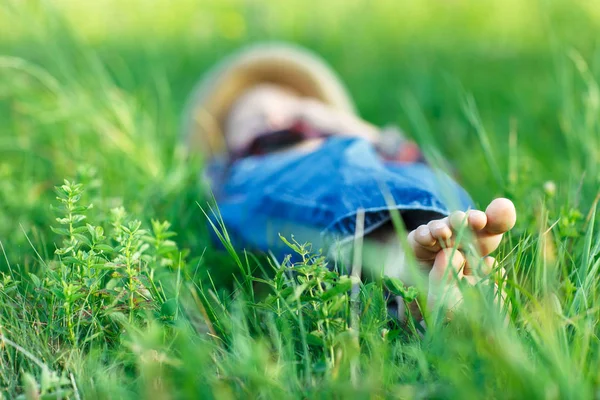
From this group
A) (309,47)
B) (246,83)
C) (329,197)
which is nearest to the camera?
(329,197)

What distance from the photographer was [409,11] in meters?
3.89

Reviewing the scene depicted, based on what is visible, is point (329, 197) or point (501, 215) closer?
point (501, 215)

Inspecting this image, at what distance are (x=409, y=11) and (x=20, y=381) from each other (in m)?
3.37

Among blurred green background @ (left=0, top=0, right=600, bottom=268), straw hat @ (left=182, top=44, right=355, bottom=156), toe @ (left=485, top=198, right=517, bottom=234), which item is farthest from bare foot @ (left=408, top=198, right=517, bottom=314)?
straw hat @ (left=182, top=44, right=355, bottom=156)

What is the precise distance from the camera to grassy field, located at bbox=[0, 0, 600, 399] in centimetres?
99

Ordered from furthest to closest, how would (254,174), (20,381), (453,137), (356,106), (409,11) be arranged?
(409,11), (356,106), (453,137), (254,174), (20,381)

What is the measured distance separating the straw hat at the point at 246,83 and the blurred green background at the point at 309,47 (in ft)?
0.51

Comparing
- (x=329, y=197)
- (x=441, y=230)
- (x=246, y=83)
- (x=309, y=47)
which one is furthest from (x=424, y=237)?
(x=309, y=47)

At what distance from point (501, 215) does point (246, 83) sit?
Result: 6.10 ft

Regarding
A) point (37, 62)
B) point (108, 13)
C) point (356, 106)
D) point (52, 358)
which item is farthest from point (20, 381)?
point (108, 13)

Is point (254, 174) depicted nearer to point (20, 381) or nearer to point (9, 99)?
point (20, 381)

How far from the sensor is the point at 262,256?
5.14 ft

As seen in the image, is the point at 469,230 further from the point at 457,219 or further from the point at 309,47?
the point at 309,47

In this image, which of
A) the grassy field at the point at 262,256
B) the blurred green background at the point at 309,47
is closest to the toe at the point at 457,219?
the grassy field at the point at 262,256
